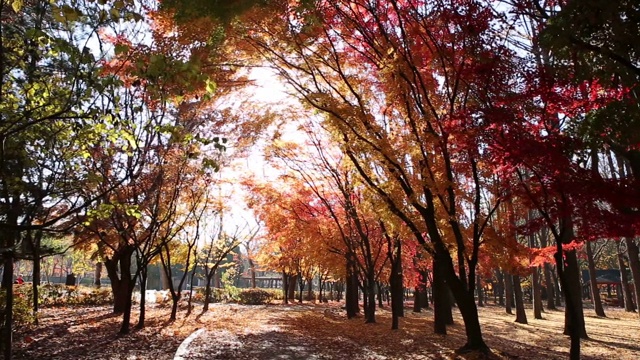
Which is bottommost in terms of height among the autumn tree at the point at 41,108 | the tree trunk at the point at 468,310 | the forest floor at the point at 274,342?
the forest floor at the point at 274,342

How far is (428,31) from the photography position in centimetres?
805

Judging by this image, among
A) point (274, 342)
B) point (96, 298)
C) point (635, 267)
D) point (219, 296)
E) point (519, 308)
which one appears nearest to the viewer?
point (274, 342)

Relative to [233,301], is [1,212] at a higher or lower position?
higher

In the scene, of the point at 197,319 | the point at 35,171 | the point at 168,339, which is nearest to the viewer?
the point at 35,171

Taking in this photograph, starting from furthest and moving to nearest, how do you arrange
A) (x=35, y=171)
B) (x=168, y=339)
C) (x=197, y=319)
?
(x=197, y=319) → (x=168, y=339) → (x=35, y=171)

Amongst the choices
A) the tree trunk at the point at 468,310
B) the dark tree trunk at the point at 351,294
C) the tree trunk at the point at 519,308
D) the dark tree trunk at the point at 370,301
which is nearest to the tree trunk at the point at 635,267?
the tree trunk at the point at 519,308

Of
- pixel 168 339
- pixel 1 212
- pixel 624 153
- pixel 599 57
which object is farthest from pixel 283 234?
pixel 599 57

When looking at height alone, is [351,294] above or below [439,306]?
below

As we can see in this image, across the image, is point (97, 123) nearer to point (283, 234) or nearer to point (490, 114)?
point (490, 114)

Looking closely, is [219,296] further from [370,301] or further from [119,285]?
[370,301]

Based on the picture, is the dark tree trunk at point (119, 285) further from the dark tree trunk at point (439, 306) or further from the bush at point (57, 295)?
the dark tree trunk at point (439, 306)

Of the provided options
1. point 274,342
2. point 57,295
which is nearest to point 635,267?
point 274,342

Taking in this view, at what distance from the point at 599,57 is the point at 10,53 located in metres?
7.78

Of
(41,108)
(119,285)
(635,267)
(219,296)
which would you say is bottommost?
(219,296)
